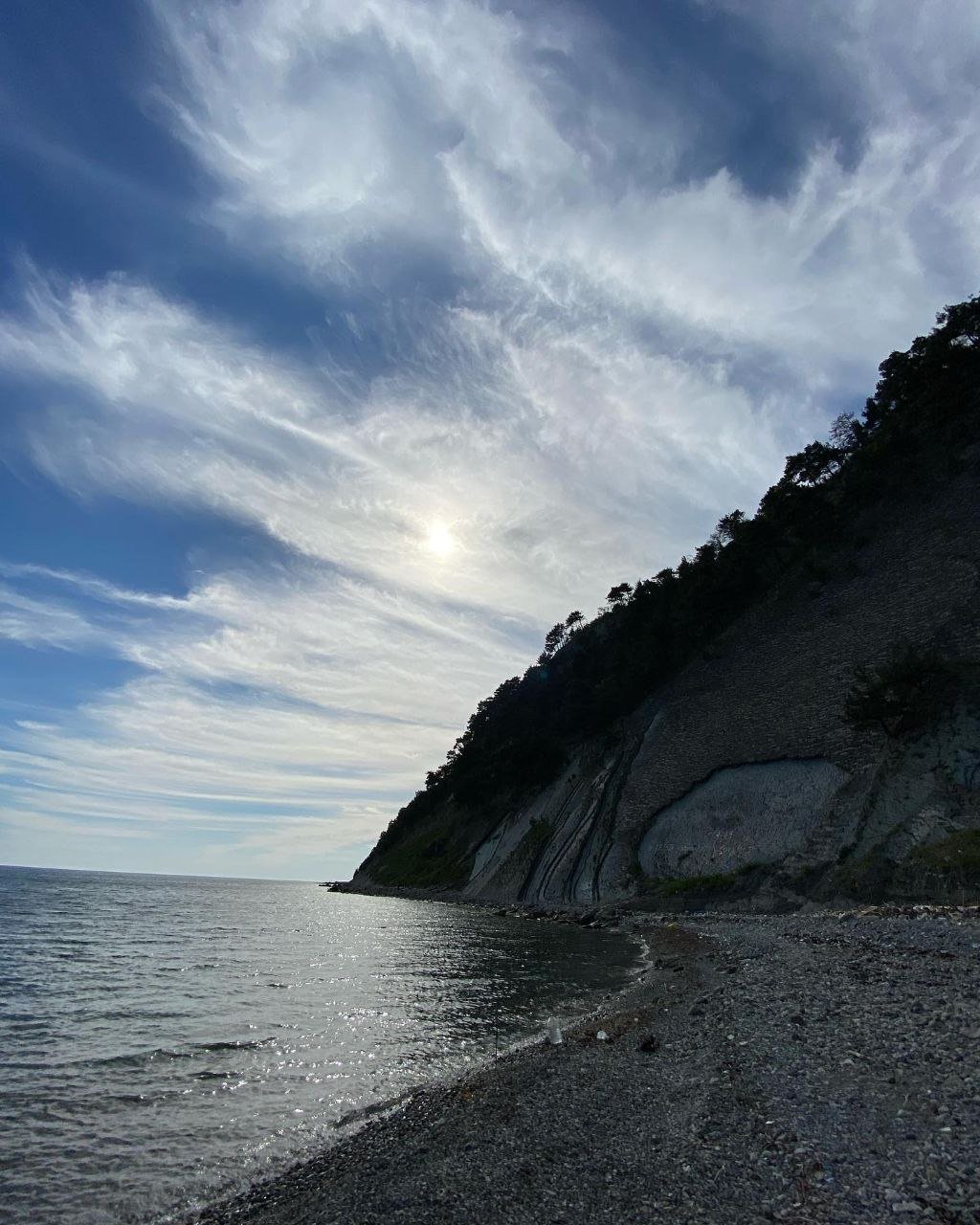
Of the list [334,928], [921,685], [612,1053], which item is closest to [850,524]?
[921,685]

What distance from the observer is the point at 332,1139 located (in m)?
11.1

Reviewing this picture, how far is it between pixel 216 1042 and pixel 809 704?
40.0m

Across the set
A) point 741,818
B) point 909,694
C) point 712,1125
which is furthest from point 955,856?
point 712,1125

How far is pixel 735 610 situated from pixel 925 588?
782 inches

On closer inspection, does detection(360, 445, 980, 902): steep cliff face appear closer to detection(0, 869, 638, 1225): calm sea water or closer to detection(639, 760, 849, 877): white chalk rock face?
detection(639, 760, 849, 877): white chalk rock face

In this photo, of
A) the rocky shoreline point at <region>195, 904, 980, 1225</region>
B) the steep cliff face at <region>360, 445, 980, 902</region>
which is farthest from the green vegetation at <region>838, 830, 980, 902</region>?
the rocky shoreline point at <region>195, 904, 980, 1225</region>

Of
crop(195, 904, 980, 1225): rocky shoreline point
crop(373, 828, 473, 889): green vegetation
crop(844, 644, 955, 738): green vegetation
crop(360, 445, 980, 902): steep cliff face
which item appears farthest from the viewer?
crop(373, 828, 473, 889): green vegetation

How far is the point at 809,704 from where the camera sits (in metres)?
44.5

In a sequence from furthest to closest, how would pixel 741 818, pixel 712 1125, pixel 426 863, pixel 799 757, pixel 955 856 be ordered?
1. pixel 426 863
2. pixel 741 818
3. pixel 799 757
4. pixel 955 856
5. pixel 712 1125

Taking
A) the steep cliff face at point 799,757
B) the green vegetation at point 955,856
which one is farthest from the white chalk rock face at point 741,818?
the green vegetation at point 955,856

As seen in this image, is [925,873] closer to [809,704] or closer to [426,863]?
[809,704]

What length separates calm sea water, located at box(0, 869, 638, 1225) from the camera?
10.4m

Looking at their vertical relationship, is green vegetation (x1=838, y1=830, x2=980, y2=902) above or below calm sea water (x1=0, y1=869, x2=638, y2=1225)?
above

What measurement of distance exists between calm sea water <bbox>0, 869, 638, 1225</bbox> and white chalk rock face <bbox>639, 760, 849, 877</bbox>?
10495mm
